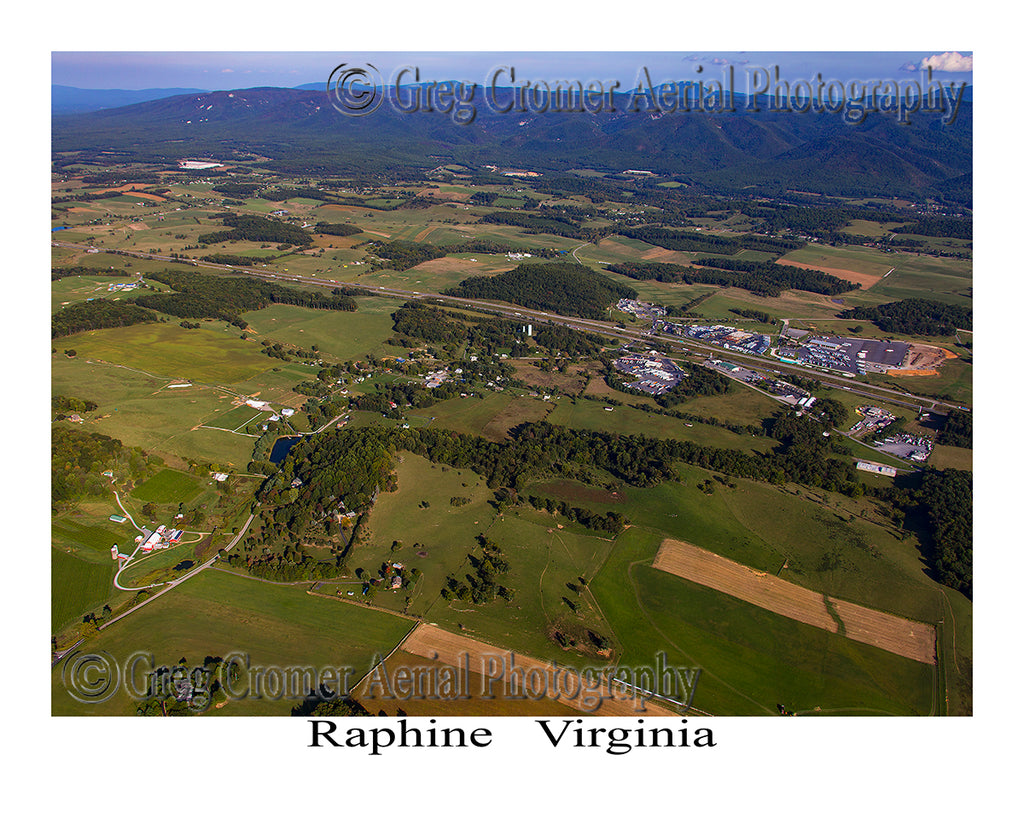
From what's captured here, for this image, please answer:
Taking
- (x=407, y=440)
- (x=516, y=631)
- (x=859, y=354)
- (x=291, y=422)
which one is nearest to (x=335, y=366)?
(x=291, y=422)

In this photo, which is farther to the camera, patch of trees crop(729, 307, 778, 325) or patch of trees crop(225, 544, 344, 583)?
patch of trees crop(729, 307, 778, 325)

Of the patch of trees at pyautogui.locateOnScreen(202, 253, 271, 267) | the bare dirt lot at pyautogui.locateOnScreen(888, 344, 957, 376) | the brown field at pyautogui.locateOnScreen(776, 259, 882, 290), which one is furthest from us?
the patch of trees at pyautogui.locateOnScreen(202, 253, 271, 267)

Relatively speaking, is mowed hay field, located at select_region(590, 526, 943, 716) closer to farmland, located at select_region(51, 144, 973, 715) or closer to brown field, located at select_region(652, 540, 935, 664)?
farmland, located at select_region(51, 144, 973, 715)

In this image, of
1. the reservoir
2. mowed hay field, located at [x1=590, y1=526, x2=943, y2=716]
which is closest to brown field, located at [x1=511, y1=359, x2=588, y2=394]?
the reservoir

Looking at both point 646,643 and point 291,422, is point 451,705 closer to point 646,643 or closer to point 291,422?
point 646,643

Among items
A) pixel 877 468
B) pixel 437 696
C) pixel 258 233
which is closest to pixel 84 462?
pixel 437 696

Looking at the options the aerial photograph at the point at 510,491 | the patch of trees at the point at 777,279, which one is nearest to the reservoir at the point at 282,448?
the aerial photograph at the point at 510,491
